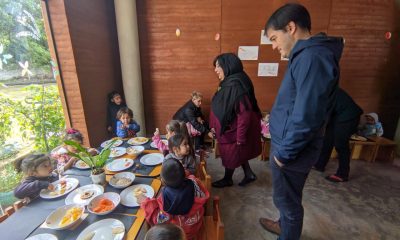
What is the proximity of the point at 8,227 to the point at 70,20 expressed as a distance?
6.77ft

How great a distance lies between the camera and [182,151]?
1.58 m

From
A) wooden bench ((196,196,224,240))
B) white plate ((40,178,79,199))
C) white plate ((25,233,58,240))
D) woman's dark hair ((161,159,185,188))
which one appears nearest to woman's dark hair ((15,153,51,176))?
white plate ((40,178,79,199))

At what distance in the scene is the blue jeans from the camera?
3.90 ft

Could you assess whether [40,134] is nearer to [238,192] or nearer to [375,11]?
[238,192]

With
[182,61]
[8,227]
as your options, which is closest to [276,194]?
[8,227]

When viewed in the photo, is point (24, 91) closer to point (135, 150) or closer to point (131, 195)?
point (135, 150)

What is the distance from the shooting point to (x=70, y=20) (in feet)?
7.17

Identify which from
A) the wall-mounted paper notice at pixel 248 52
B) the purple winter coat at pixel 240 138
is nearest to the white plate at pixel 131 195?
the purple winter coat at pixel 240 138

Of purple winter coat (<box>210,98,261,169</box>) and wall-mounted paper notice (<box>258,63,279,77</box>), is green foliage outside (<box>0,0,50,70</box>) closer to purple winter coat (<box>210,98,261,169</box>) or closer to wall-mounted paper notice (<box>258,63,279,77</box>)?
purple winter coat (<box>210,98,261,169</box>)

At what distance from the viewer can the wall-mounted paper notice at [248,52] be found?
3172mm

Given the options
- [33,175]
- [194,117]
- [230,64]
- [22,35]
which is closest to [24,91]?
[22,35]

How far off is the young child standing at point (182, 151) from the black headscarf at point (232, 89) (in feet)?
1.82

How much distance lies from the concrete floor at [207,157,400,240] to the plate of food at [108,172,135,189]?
100 cm

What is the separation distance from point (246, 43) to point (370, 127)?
2.25 metres
